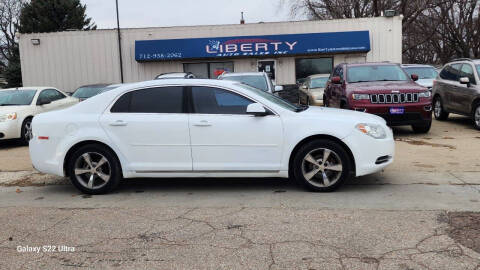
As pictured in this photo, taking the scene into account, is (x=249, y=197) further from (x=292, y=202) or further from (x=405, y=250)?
→ (x=405, y=250)

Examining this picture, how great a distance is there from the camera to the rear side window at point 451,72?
12.2 metres

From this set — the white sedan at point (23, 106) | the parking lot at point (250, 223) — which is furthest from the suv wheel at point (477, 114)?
the white sedan at point (23, 106)

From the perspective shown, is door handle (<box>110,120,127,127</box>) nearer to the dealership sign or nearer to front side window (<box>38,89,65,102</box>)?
front side window (<box>38,89,65,102</box>)

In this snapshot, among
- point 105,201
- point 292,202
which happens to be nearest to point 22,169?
point 105,201

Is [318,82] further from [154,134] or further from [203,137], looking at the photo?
[154,134]

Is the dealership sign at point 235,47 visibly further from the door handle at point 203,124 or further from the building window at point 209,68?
the door handle at point 203,124

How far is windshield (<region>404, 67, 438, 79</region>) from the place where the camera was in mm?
16927

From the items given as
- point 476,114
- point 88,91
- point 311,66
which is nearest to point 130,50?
point 88,91

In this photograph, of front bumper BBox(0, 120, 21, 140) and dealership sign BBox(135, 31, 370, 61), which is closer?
front bumper BBox(0, 120, 21, 140)

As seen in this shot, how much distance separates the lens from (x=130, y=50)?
22.1m

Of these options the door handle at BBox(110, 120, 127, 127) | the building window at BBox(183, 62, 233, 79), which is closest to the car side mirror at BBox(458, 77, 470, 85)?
the door handle at BBox(110, 120, 127, 127)

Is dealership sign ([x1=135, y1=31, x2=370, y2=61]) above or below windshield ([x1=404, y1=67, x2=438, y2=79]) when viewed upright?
above

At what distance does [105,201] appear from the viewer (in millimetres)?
5855

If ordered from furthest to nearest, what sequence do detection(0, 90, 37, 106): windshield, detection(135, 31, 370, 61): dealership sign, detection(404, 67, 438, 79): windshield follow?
detection(135, 31, 370, 61): dealership sign < detection(404, 67, 438, 79): windshield < detection(0, 90, 37, 106): windshield
